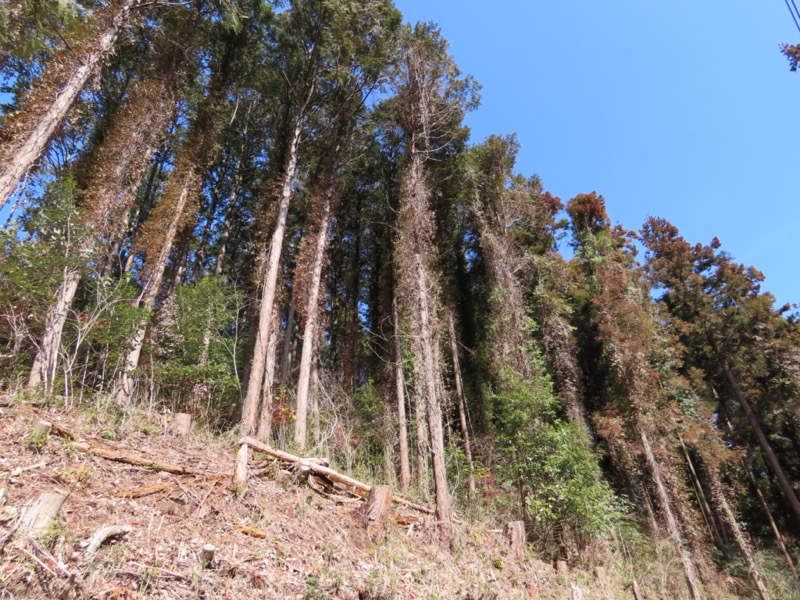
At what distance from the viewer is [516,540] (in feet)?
22.4

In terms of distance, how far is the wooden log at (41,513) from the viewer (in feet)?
9.26

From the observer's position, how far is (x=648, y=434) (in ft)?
43.1

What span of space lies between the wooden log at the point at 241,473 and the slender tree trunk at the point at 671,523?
11913mm

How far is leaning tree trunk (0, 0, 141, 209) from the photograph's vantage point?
5957 millimetres

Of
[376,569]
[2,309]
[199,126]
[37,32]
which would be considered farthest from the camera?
[199,126]

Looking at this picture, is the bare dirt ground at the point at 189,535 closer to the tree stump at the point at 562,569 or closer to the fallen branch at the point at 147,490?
the fallen branch at the point at 147,490

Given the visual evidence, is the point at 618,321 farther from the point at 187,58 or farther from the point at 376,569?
the point at 187,58

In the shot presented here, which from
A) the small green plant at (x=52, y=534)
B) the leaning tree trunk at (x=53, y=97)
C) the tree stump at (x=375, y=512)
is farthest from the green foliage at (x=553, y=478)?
Result: the leaning tree trunk at (x=53, y=97)

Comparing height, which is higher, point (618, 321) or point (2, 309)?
point (618, 321)

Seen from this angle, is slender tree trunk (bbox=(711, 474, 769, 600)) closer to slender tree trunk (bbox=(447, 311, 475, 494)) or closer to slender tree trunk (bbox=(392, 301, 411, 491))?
slender tree trunk (bbox=(447, 311, 475, 494))

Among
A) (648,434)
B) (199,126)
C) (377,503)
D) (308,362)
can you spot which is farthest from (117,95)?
(648,434)

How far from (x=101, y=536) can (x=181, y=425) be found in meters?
3.23

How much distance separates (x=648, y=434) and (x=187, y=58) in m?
17.8

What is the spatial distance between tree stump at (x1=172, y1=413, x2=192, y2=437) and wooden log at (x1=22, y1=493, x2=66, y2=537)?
118 inches
